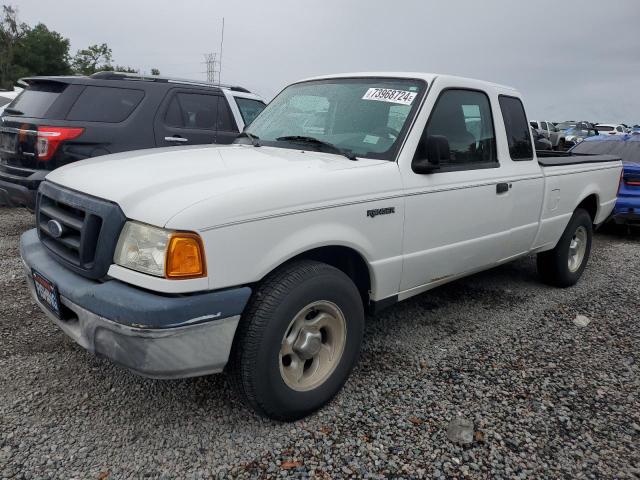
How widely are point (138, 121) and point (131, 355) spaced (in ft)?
13.9

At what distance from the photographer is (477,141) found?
12.5 feet

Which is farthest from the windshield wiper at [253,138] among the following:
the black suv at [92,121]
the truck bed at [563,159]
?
the truck bed at [563,159]

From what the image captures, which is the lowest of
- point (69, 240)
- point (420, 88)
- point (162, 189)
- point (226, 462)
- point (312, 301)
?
point (226, 462)

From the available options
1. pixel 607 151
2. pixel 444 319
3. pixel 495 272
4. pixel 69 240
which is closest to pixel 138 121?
pixel 69 240

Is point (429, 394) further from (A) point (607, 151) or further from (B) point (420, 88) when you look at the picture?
(A) point (607, 151)

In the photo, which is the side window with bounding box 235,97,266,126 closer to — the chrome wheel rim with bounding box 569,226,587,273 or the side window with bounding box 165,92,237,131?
the side window with bounding box 165,92,237,131

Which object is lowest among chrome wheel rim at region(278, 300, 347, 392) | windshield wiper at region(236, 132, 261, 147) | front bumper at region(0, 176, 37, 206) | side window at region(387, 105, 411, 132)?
chrome wheel rim at region(278, 300, 347, 392)

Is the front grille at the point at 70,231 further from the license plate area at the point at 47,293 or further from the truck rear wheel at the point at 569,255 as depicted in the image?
the truck rear wheel at the point at 569,255

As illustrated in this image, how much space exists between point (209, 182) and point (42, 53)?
178 feet

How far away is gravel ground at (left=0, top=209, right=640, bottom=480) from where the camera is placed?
7.91 feet

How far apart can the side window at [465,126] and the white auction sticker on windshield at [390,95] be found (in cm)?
19

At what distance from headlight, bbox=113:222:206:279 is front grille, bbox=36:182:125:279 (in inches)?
4.2

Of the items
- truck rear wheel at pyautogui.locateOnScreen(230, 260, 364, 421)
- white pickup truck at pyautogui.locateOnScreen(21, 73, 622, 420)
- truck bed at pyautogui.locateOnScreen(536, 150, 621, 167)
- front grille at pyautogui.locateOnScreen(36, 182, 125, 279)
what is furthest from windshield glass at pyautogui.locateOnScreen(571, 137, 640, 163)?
front grille at pyautogui.locateOnScreen(36, 182, 125, 279)

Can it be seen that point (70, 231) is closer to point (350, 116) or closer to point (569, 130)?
point (350, 116)
